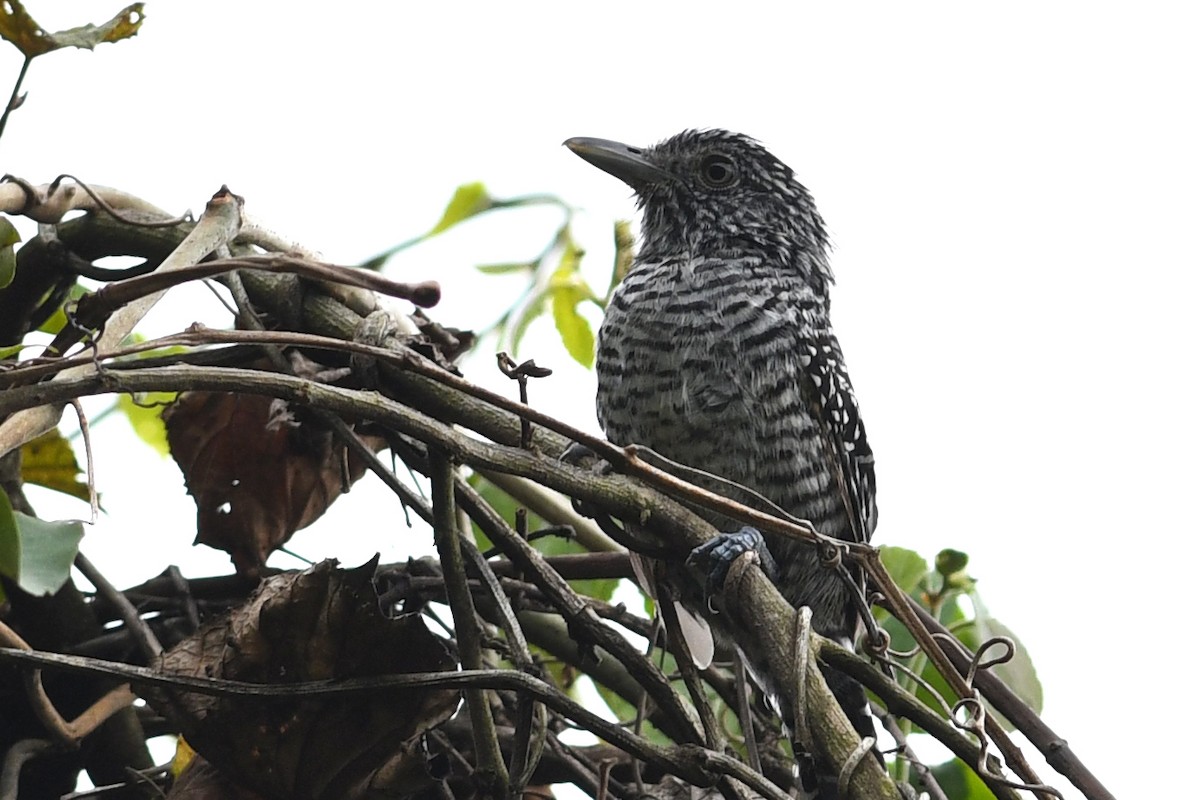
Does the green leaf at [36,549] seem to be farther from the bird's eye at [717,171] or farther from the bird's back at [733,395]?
the bird's eye at [717,171]

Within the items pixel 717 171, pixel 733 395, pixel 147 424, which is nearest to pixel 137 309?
pixel 147 424

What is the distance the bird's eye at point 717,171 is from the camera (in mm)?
3502

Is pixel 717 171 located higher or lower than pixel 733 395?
higher

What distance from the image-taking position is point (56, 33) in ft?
6.55

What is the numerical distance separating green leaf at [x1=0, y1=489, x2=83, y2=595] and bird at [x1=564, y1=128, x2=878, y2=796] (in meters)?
1.06

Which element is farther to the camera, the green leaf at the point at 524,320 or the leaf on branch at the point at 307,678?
the green leaf at the point at 524,320

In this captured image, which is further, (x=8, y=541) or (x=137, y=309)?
(x=137, y=309)

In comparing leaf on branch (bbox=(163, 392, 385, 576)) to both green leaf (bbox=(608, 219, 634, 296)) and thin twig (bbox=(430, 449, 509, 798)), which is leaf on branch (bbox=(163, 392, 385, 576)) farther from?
green leaf (bbox=(608, 219, 634, 296))

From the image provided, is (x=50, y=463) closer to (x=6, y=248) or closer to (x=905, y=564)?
(x=6, y=248)

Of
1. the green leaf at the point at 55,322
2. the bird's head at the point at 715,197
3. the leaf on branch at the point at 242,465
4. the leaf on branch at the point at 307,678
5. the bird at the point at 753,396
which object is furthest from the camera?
the bird's head at the point at 715,197

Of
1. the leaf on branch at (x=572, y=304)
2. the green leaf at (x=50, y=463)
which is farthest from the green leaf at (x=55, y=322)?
the leaf on branch at (x=572, y=304)

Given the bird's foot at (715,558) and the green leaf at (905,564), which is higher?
the green leaf at (905,564)

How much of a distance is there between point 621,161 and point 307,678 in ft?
6.50

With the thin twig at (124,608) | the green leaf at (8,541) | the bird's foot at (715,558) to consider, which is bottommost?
the thin twig at (124,608)
